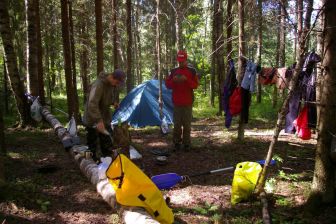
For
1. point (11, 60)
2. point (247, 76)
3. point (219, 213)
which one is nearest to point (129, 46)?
point (11, 60)

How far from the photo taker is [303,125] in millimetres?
6766

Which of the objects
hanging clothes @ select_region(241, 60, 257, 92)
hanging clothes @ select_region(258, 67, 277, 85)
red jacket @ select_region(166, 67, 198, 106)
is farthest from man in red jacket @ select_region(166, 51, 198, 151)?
hanging clothes @ select_region(258, 67, 277, 85)

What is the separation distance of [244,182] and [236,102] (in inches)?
127

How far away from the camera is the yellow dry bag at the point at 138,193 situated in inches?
161

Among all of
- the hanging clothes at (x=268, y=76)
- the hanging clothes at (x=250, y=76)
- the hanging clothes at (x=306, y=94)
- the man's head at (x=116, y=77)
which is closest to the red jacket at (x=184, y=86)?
the hanging clothes at (x=250, y=76)

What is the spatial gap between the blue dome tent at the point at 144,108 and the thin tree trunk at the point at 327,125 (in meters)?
7.98

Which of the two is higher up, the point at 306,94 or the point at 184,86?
the point at 184,86

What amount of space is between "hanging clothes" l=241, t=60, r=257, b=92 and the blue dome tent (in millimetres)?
4934

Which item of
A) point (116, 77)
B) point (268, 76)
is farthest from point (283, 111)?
point (268, 76)

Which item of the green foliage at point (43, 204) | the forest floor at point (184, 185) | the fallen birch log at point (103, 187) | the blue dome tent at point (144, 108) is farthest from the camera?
the blue dome tent at point (144, 108)

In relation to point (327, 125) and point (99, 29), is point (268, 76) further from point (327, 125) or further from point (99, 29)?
point (99, 29)

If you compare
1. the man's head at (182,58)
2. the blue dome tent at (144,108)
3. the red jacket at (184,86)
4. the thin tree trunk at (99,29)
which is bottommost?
the blue dome tent at (144,108)

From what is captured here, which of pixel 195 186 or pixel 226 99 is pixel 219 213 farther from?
pixel 226 99

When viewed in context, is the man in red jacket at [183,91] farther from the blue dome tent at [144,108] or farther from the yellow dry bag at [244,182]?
the blue dome tent at [144,108]
